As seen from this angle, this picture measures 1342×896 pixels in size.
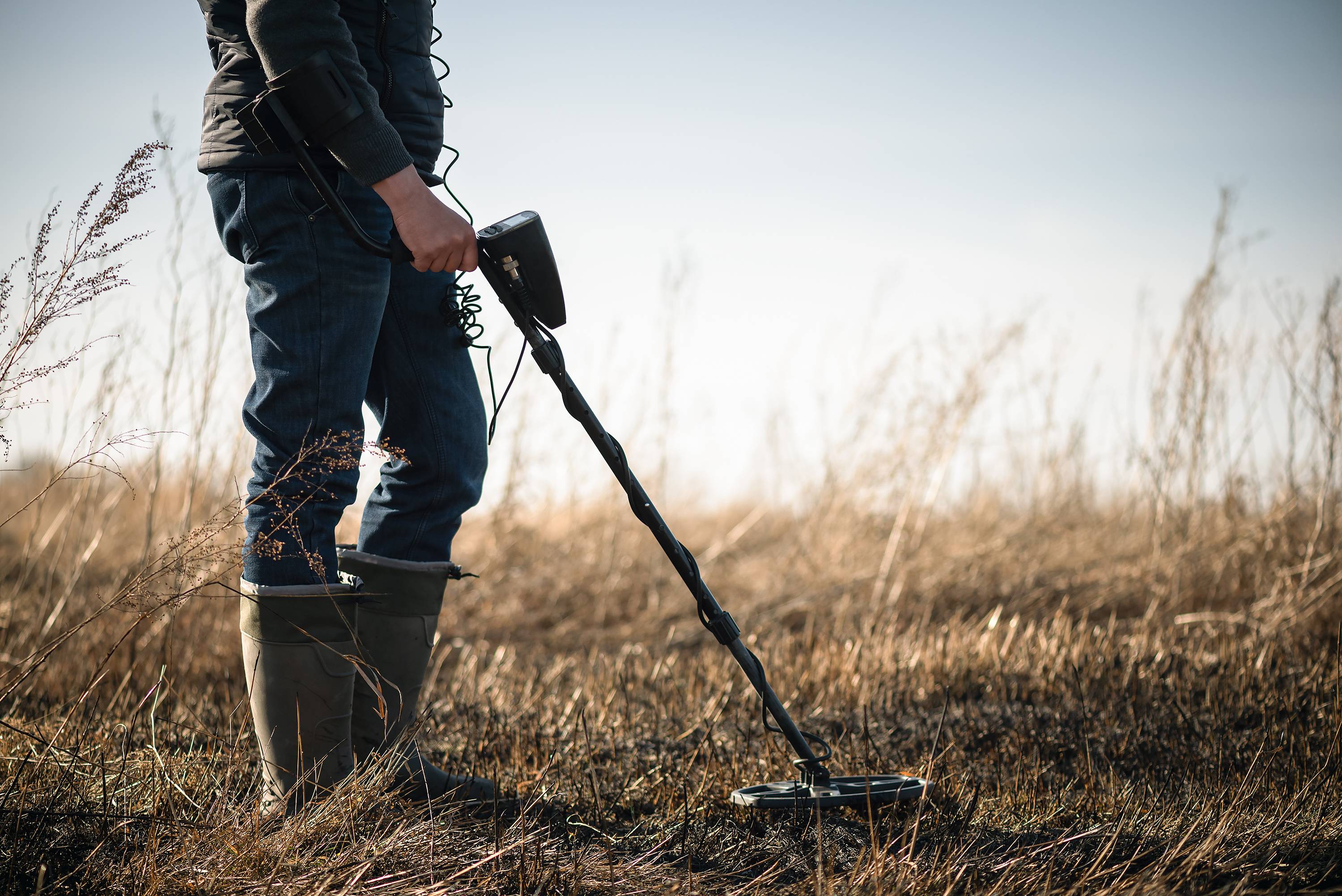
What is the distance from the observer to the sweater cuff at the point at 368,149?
1492 millimetres

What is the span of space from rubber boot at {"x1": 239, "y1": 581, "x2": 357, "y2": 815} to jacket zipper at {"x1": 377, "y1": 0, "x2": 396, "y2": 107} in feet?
2.95

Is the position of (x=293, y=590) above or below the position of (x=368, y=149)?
below

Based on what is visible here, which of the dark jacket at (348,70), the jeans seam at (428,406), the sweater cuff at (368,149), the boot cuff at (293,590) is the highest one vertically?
the dark jacket at (348,70)

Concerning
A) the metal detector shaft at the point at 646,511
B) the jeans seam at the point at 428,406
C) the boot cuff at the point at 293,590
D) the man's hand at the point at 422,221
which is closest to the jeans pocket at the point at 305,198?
the man's hand at the point at 422,221

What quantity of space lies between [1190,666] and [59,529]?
4239mm

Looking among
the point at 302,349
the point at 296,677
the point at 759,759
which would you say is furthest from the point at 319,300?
the point at 759,759

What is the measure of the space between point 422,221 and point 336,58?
29cm

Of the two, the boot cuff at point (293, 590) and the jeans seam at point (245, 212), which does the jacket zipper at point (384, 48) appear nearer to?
the jeans seam at point (245, 212)

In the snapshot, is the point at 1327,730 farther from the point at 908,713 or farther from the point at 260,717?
the point at 260,717

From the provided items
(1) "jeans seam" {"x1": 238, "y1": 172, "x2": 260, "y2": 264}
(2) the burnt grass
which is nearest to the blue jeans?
(1) "jeans seam" {"x1": 238, "y1": 172, "x2": 260, "y2": 264}

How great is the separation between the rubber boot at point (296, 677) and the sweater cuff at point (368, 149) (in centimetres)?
71

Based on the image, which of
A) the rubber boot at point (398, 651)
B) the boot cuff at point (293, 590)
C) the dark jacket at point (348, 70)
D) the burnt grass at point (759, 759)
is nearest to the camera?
→ the burnt grass at point (759, 759)

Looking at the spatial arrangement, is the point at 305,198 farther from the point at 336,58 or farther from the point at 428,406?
the point at 428,406

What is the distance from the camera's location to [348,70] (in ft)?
4.94
